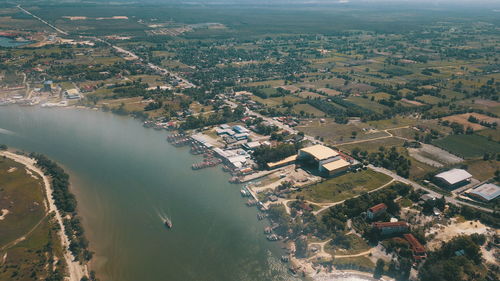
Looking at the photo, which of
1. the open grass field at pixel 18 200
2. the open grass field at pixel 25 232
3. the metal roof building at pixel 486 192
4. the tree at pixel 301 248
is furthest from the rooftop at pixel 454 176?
the open grass field at pixel 18 200

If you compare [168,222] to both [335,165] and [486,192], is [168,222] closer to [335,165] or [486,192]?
[335,165]

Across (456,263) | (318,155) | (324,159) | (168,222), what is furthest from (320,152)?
(168,222)

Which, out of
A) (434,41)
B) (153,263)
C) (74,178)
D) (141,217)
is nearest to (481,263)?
(153,263)

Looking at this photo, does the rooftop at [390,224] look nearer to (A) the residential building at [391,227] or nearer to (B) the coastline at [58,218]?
(A) the residential building at [391,227]

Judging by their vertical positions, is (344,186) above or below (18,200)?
above

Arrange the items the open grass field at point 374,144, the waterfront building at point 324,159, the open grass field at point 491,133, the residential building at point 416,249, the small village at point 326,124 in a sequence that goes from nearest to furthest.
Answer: the residential building at point 416,249
the small village at point 326,124
the waterfront building at point 324,159
the open grass field at point 374,144
the open grass field at point 491,133

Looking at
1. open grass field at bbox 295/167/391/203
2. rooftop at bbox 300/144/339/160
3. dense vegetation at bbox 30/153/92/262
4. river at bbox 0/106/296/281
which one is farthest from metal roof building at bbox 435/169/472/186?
dense vegetation at bbox 30/153/92/262

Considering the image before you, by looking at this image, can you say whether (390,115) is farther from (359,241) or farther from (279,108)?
(359,241)
